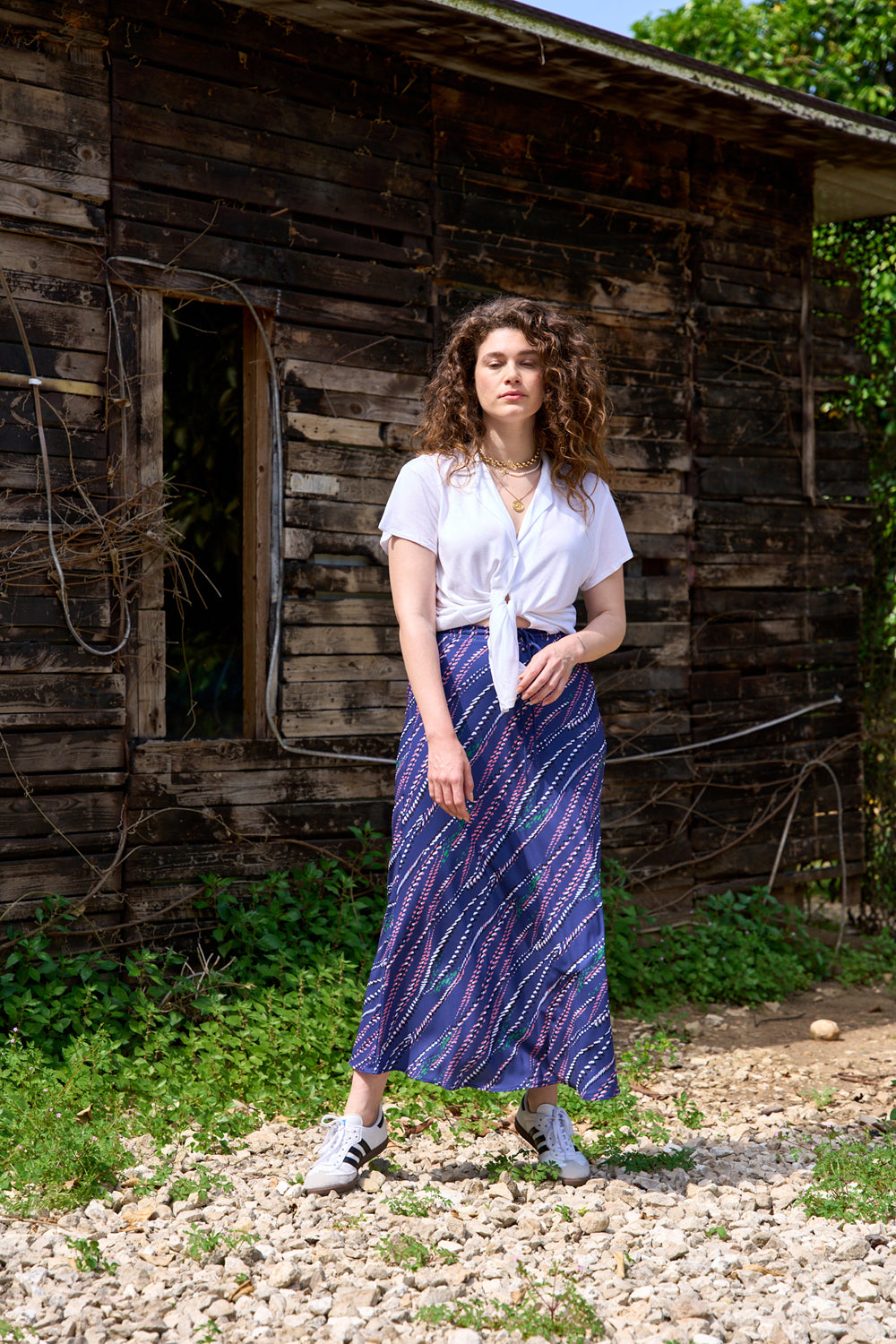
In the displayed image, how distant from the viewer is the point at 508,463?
3203 mm

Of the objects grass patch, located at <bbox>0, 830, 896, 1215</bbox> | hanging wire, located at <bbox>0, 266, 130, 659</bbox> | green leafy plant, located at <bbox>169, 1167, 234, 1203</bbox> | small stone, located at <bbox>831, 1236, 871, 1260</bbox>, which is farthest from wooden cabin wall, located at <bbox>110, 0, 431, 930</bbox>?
small stone, located at <bbox>831, 1236, 871, 1260</bbox>

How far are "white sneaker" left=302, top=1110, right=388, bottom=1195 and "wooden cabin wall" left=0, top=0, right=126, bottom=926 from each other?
1.66 meters

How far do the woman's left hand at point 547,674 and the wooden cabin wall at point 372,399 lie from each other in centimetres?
200

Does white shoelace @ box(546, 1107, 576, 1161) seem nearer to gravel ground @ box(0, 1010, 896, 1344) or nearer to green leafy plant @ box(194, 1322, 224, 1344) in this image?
gravel ground @ box(0, 1010, 896, 1344)

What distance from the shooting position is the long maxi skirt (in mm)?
3059

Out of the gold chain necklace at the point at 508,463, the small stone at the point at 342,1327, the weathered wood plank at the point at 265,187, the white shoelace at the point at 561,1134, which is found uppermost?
the weathered wood plank at the point at 265,187

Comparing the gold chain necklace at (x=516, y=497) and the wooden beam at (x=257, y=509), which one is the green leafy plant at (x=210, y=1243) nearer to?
the gold chain necklace at (x=516, y=497)

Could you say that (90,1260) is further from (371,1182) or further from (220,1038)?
(220,1038)

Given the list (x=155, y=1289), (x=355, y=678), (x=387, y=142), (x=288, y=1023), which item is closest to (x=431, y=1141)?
(x=288, y=1023)

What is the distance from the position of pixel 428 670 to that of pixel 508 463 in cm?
65

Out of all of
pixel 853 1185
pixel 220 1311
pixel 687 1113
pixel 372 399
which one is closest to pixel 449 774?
pixel 220 1311

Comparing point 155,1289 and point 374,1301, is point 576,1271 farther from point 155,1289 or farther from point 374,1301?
point 155,1289

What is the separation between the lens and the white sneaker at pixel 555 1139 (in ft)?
10.3

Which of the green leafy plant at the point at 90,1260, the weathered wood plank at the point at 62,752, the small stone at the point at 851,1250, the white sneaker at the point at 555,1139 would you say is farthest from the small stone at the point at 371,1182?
the weathered wood plank at the point at 62,752
